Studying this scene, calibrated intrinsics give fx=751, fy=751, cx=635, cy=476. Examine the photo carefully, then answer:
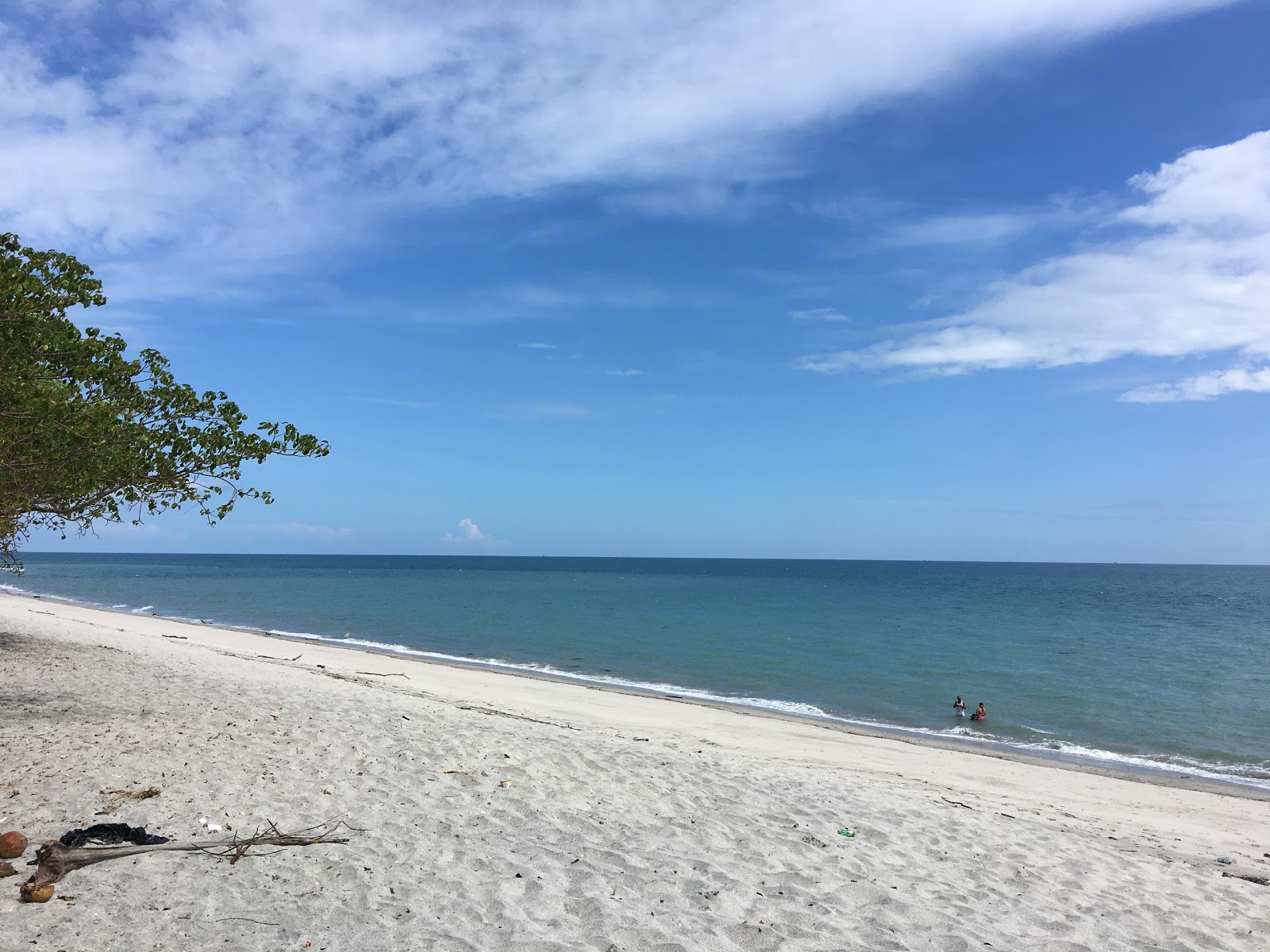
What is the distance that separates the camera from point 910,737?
17219 mm

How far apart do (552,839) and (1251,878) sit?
7.33 metres

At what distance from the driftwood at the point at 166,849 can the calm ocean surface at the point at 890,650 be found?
1563cm

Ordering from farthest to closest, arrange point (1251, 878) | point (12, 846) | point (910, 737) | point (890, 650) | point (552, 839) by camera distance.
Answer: point (890, 650) → point (910, 737) → point (1251, 878) → point (552, 839) → point (12, 846)

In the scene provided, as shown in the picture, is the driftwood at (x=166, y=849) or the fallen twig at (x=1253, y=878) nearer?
the driftwood at (x=166, y=849)

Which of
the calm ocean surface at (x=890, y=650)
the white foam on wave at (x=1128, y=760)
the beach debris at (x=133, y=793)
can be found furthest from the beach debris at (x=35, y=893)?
the calm ocean surface at (x=890, y=650)

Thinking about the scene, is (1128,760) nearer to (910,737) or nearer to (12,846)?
(910,737)

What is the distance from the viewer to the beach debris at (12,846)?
5309mm

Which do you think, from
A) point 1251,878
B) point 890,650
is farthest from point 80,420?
point 890,650

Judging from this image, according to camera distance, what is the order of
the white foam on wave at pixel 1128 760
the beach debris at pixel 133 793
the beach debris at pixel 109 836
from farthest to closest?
the white foam on wave at pixel 1128 760 → the beach debris at pixel 133 793 → the beach debris at pixel 109 836

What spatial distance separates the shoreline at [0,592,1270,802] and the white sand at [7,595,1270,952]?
146 centimetres

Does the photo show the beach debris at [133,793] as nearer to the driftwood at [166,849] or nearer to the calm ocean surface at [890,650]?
the driftwood at [166,849]

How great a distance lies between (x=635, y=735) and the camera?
534 inches

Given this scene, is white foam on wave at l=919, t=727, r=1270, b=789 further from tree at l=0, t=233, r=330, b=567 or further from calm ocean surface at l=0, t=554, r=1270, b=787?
tree at l=0, t=233, r=330, b=567

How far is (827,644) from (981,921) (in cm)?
2972
